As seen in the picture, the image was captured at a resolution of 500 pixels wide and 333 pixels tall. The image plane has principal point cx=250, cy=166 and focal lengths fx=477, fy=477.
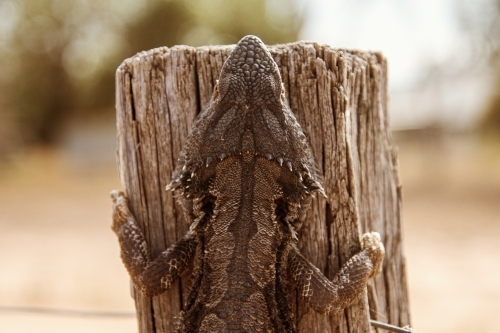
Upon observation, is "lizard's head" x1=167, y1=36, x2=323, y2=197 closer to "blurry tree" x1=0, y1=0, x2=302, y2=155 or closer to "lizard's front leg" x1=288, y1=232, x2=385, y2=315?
"lizard's front leg" x1=288, y1=232, x2=385, y2=315

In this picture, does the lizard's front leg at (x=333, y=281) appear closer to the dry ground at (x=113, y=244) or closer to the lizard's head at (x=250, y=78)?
the lizard's head at (x=250, y=78)

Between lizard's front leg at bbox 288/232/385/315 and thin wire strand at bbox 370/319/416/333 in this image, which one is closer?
lizard's front leg at bbox 288/232/385/315

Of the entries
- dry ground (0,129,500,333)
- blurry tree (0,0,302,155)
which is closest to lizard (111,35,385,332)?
dry ground (0,129,500,333)

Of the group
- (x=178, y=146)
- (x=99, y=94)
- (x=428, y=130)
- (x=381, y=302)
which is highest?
(x=99, y=94)

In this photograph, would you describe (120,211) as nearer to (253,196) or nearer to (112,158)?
(253,196)

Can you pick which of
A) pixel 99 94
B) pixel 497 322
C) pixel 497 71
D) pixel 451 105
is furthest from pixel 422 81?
pixel 99 94

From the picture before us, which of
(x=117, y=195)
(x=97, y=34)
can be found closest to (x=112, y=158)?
(x=97, y=34)

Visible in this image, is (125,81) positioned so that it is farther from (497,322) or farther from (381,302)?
(497,322)
